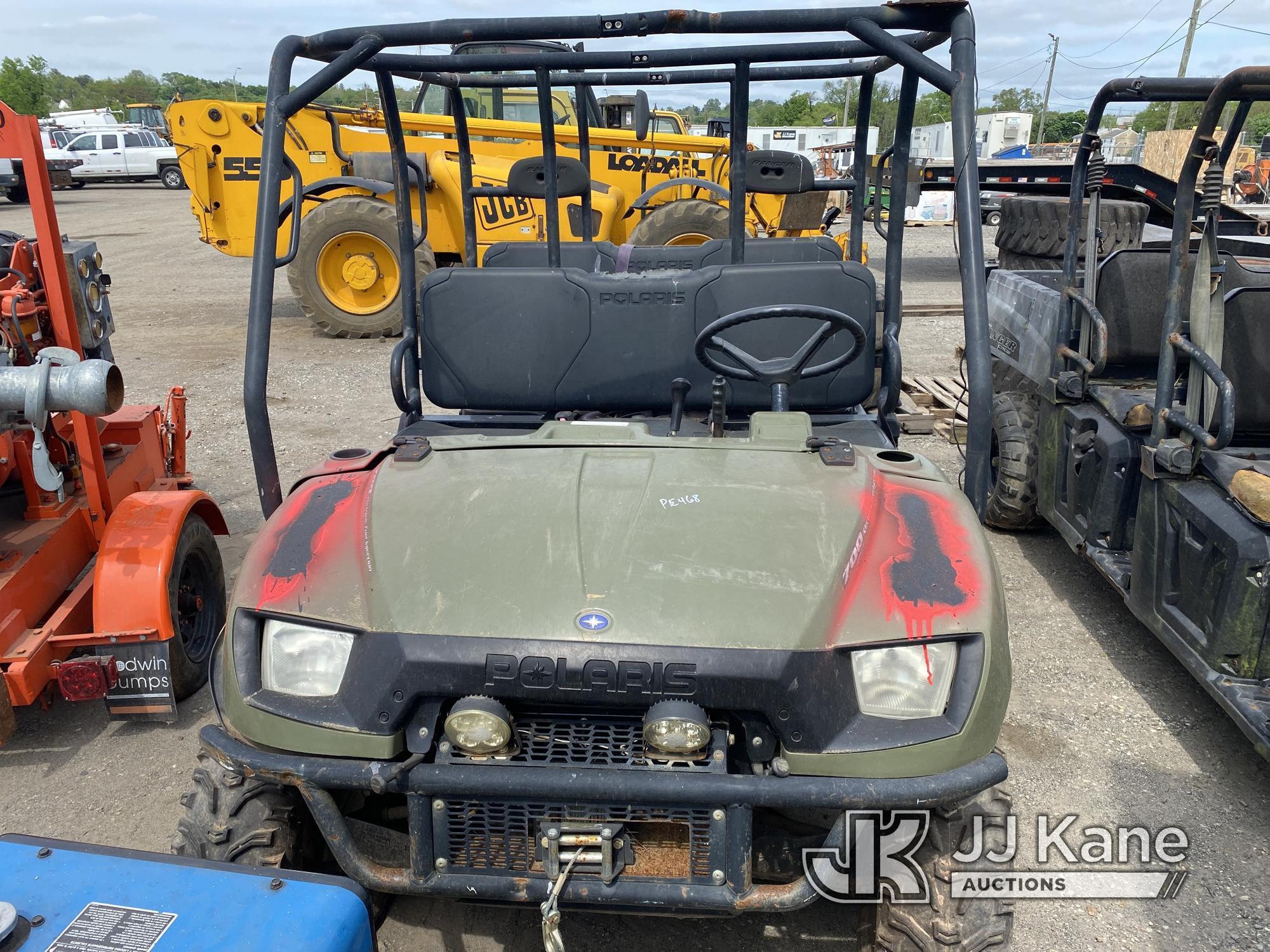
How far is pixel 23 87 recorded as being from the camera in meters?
40.4

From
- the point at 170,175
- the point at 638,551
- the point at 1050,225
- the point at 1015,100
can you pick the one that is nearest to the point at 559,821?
the point at 638,551

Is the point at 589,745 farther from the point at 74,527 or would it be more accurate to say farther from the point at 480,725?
the point at 74,527

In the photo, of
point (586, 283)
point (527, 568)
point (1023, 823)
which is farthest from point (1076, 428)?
point (527, 568)

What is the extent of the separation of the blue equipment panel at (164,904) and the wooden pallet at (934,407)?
4.80 meters

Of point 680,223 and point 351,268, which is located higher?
point 680,223

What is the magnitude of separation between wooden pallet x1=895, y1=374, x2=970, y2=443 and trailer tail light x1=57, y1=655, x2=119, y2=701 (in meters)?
4.33

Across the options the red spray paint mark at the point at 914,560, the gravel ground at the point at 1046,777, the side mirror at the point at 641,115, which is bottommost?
the gravel ground at the point at 1046,777

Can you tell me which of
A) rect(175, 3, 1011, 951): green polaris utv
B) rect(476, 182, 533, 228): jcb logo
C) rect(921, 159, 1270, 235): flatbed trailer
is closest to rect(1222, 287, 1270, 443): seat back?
rect(175, 3, 1011, 951): green polaris utv

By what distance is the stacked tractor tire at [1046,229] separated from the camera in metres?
7.48

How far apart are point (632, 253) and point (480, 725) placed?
338 cm

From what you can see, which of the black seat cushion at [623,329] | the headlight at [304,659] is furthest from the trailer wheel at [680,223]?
the headlight at [304,659]

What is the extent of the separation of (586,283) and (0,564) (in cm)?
214

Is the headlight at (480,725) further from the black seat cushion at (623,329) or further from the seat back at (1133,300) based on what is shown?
the seat back at (1133,300)

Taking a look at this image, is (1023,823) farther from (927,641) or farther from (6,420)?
(6,420)
